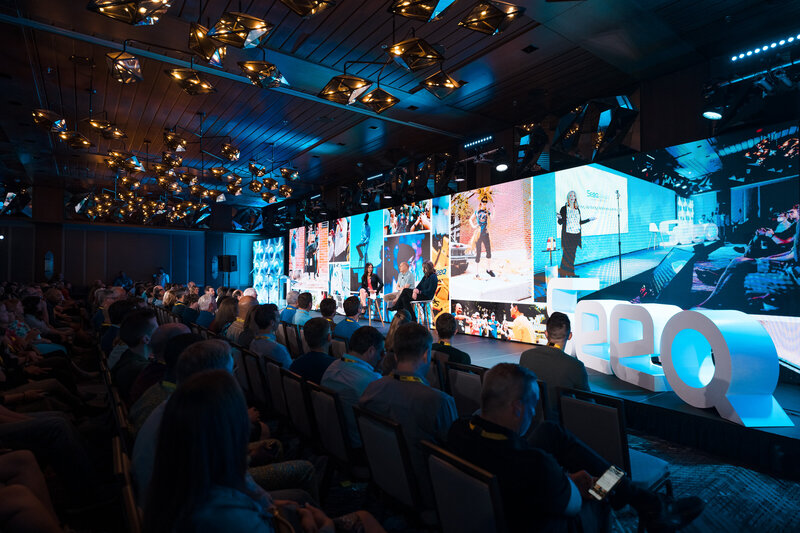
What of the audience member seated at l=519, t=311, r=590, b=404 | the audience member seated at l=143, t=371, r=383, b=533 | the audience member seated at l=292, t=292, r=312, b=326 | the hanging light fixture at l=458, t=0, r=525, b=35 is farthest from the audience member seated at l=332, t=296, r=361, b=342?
the audience member seated at l=143, t=371, r=383, b=533

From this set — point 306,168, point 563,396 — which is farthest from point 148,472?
point 306,168

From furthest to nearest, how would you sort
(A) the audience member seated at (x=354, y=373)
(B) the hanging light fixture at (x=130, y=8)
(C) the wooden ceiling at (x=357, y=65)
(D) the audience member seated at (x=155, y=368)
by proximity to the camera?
1. (C) the wooden ceiling at (x=357, y=65)
2. (B) the hanging light fixture at (x=130, y=8)
3. (A) the audience member seated at (x=354, y=373)
4. (D) the audience member seated at (x=155, y=368)

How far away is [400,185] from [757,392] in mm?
8847

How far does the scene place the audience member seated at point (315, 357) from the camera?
332 cm

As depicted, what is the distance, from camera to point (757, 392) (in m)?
3.84

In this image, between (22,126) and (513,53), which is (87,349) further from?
(513,53)

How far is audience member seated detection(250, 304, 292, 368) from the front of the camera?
391cm

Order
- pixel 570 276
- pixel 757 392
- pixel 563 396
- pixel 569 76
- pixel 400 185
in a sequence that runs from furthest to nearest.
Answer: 1. pixel 400 185
2. pixel 570 276
3. pixel 569 76
4. pixel 757 392
5. pixel 563 396

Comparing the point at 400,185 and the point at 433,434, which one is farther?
the point at 400,185

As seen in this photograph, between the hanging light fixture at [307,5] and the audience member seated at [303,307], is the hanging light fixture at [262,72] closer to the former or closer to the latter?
the hanging light fixture at [307,5]

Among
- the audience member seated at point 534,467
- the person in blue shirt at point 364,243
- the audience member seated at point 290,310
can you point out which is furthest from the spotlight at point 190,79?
the person in blue shirt at point 364,243

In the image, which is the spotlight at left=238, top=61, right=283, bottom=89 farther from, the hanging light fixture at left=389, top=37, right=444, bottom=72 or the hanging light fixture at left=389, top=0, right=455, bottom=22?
the hanging light fixture at left=389, top=0, right=455, bottom=22

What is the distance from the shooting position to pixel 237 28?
3871mm

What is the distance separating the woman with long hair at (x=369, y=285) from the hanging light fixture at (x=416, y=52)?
8063 mm
